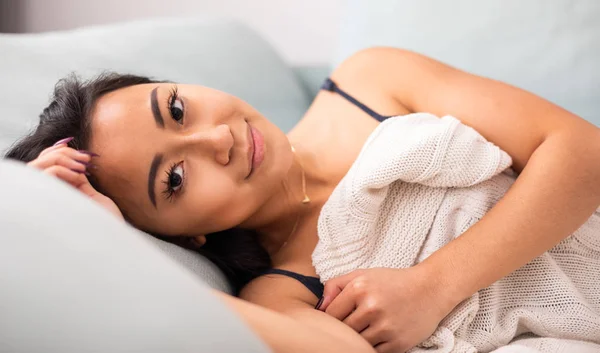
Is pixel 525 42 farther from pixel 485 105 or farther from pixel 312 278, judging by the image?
pixel 312 278

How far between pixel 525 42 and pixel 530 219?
0.60 meters

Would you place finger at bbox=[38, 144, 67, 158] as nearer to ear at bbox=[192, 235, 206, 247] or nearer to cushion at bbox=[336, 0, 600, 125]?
ear at bbox=[192, 235, 206, 247]

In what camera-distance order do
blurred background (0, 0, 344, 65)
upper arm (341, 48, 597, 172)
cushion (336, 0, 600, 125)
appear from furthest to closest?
1. blurred background (0, 0, 344, 65)
2. cushion (336, 0, 600, 125)
3. upper arm (341, 48, 597, 172)

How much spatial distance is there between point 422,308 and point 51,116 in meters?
0.64

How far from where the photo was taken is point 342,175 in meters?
1.19

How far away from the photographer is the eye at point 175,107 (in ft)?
3.31

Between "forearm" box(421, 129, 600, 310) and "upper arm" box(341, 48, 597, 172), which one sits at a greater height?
"upper arm" box(341, 48, 597, 172)

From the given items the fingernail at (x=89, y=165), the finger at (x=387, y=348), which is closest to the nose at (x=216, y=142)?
the fingernail at (x=89, y=165)

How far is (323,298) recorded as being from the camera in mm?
985

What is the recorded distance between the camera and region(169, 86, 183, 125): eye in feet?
3.31

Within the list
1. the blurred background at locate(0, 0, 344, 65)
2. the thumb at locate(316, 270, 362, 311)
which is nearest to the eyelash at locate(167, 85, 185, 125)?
the thumb at locate(316, 270, 362, 311)

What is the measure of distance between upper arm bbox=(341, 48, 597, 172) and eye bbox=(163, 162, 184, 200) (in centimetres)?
46

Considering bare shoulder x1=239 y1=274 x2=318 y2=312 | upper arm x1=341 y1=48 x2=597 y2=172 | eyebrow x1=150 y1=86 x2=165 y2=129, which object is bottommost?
bare shoulder x1=239 y1=274 x2=318 y2=312

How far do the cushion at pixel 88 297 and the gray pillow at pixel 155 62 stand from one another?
56cm
